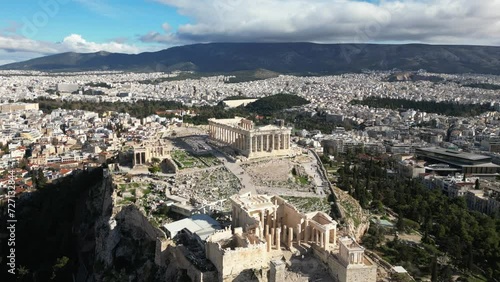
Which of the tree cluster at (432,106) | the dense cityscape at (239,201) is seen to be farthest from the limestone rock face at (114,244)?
the tree cluster at (432,106)

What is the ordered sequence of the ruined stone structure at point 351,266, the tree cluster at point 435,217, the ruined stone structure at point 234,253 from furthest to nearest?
the tree cluster at point 435,217 → the ruined stone structure at point 234,253 → the ruined stone structure at point 351,266

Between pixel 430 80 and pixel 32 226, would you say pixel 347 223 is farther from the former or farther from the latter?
pixel 430 80

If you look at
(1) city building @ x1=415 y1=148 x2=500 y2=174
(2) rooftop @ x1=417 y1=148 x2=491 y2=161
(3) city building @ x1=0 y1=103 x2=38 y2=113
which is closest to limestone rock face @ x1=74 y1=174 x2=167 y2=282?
(1) city building @ x1=415 y1=148 x2=500 y2=174

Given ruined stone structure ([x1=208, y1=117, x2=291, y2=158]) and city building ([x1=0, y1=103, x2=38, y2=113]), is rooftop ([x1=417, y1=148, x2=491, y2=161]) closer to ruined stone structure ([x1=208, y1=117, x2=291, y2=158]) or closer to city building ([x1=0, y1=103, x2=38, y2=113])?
ruined stone structure ([x1=208, y1=117, x2=291, y2=158])

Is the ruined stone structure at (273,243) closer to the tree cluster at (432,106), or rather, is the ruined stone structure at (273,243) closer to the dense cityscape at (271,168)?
the dense cityscape at (271,168)

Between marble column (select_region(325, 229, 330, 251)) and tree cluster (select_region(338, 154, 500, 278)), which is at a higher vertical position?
marble column (select_region(325, 229, 330, 251))

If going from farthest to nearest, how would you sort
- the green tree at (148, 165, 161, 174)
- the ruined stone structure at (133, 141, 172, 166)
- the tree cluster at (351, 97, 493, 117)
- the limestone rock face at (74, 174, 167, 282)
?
the tree cluster at (351, 97, 493, 117) < the ruined stone structure at (133, 141, 172, 166) < the green tree at (148, 165, 161, 174) < the limestone rock face at (74, 174, 167, 282)

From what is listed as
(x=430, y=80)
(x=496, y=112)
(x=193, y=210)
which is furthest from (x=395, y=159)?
(x=430, y=80)

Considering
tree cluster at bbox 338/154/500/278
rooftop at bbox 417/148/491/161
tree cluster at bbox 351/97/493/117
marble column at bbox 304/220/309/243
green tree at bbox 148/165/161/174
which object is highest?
marble column at bbox 304/220/309/243

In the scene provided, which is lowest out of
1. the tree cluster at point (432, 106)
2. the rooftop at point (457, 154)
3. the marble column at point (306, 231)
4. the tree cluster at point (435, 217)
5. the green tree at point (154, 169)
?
the tree cluster at point (435, 217)
